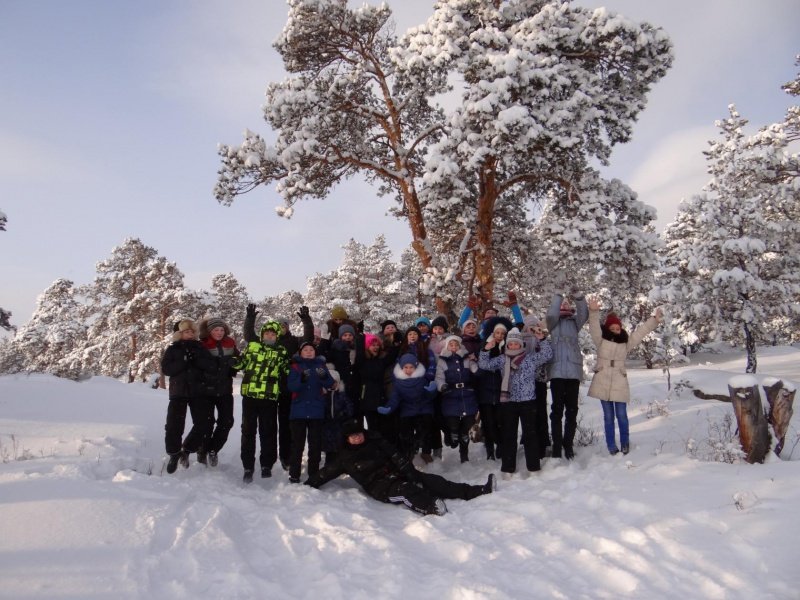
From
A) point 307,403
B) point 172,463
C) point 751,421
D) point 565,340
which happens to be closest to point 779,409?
point 751,421

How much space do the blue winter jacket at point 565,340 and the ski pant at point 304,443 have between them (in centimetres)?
348

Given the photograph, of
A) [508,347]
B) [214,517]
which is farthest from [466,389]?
[214,517]

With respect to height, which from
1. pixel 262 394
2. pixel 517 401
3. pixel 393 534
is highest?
pixel 262 394

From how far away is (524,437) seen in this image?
6.80m

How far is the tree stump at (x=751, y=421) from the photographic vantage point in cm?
561

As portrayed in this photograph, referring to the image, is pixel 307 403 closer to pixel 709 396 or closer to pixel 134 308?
pixel 709 396

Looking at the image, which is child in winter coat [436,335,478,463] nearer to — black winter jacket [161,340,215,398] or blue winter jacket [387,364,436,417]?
blue winter jacket [387,364,436,417]

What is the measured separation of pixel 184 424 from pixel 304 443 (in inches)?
64.9

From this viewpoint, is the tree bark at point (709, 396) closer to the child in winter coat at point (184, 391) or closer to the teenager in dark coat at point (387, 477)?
the teenager in dark coat at point (387, 477)

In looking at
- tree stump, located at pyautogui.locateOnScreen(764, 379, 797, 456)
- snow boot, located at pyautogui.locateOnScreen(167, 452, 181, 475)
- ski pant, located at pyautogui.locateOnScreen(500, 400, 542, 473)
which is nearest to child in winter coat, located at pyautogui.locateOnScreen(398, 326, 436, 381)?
ski pant, located at pyautogui.locateOnScreen(500, 400, 542, 473)

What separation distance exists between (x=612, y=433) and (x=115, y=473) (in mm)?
6468

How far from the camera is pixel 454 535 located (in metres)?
4.71

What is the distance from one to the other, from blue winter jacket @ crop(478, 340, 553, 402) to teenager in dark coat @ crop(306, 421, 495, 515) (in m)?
1.28

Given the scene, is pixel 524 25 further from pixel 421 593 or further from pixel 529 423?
pixel 421 593
